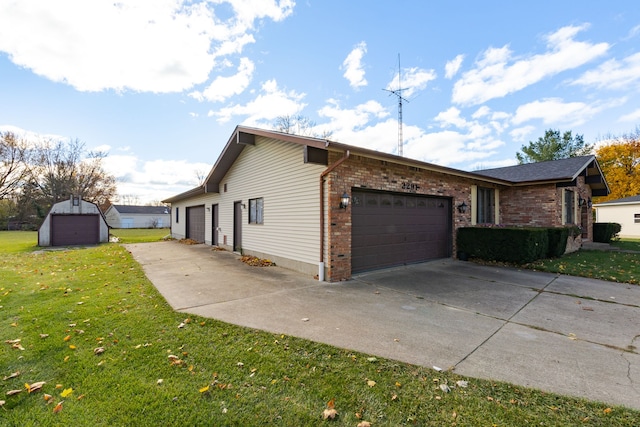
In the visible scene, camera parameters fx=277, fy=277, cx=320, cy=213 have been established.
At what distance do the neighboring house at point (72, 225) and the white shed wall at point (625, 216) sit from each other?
3760cm

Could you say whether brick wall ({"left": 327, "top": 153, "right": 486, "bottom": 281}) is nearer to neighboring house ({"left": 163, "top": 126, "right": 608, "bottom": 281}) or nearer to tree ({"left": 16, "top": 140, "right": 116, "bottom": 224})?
neighboring house ({"left": 163, "top": 126, "right": 608, "bottom": 281})

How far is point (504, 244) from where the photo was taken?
8.74m

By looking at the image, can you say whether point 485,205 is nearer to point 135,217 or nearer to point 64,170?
point 64,170

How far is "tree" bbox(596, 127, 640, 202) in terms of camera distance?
2575cm

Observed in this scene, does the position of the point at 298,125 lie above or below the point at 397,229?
above

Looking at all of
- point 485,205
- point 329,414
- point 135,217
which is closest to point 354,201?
point 329,414

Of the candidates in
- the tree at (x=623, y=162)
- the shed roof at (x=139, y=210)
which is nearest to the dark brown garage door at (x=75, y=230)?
the shed roof at (x=139, y=210)

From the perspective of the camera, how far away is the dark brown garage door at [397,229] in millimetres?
7383

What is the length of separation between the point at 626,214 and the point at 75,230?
38.9 meters

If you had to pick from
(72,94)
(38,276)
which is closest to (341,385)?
(38,276)

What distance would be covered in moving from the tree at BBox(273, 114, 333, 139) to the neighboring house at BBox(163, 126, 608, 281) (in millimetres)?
13428

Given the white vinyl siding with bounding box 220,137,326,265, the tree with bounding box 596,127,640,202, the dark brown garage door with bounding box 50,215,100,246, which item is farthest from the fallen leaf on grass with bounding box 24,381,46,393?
the tree with bounding box 596,127,640,202

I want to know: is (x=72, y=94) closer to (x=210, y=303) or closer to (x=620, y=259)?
(x=210, y=303)

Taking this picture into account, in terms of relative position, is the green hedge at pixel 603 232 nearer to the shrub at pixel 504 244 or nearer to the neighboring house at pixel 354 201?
the neighboring house at pixel 354 201
